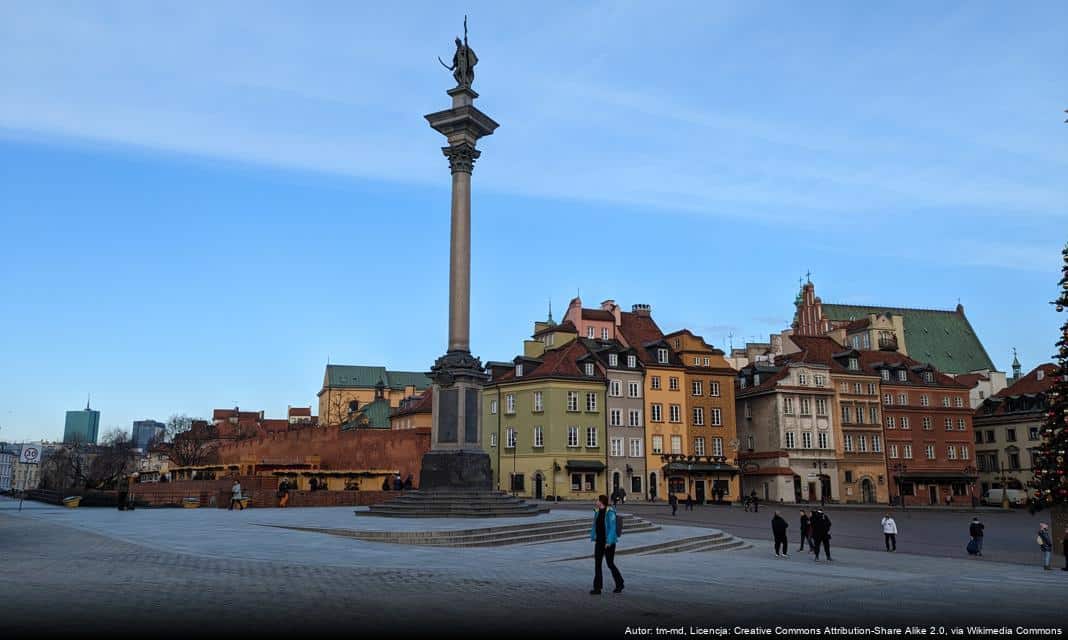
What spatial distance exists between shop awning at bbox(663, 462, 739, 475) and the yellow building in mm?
97227

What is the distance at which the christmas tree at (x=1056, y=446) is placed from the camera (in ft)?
86.0

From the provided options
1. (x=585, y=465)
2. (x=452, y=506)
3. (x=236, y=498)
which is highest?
(x=585, y=465)

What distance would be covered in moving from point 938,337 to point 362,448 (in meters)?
79.8

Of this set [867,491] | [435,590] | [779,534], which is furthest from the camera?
[867,491]

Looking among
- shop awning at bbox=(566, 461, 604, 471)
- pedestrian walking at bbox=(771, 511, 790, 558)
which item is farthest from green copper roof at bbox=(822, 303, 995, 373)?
pedestrian walking at bbox=(771, 511, 790, 558)

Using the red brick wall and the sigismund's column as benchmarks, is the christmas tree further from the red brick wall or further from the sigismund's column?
the red brick wall

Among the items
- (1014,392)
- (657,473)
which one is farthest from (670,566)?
(1014,392)

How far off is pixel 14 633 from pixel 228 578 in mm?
5431

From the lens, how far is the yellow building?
540 feet

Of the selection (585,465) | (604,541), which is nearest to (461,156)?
(604,541)

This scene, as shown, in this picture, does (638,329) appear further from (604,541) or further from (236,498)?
(604,541)

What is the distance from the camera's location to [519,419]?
235ft

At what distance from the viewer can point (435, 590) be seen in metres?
13.9

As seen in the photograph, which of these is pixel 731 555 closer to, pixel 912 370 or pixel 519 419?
pixel 519 419
